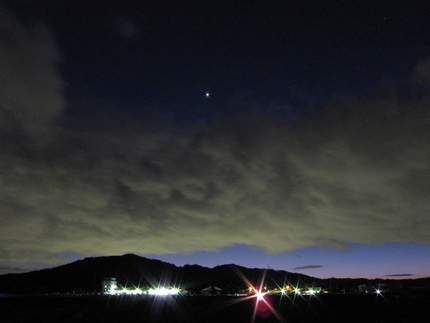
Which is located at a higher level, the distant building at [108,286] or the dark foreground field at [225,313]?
the dark foreground field at [225,313]

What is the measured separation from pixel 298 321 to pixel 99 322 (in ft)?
67.9

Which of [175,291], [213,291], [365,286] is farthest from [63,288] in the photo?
[365,286]

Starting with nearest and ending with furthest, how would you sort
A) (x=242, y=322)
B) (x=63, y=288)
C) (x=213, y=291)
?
(x=242, y=322)
(x=213, y=291)
(x=63, y=288)

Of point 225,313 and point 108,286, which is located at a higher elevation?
point 225,313

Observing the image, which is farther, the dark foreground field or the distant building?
the distant building

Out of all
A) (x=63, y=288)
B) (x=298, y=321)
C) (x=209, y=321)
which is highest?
(x=298, y=321)

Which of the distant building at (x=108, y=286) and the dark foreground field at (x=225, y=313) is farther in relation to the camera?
the distant building at (x=108, y=286)

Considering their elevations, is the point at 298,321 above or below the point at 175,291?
above

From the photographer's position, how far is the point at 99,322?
32.1 meters

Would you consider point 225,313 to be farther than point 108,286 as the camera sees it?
No

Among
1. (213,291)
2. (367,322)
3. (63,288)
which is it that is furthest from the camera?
(63,288)

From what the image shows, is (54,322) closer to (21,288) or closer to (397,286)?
(397,286)

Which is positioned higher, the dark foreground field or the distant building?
the dark foreground field

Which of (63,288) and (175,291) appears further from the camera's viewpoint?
(63,288)
